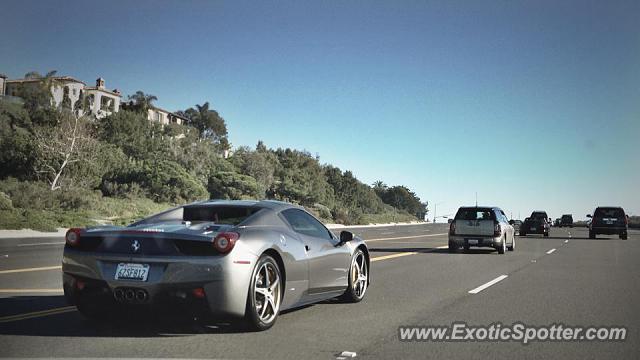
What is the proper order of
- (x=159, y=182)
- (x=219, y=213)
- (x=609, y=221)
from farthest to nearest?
(x=159, y=182), (x=609, y=221), (x=219, y=213)

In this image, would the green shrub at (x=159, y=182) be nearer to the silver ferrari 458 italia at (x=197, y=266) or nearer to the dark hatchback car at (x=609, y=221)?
the dark hatchback car at (x=609, y=221)

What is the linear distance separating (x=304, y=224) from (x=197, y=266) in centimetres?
242

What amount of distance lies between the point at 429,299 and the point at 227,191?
54272 millimetres

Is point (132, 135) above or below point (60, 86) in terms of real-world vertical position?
below

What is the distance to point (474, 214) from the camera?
71.2 ft

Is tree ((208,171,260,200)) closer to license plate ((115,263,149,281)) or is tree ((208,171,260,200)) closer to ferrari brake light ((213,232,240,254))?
license plate ((115,263,149,281))

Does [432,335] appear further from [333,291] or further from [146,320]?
[146,320]

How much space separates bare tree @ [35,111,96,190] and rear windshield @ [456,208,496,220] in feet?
113

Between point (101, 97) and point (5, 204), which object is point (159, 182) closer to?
point (5, 204)

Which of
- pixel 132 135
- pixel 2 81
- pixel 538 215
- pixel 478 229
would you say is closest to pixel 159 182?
pixel 132 135

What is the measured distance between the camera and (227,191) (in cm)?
6284

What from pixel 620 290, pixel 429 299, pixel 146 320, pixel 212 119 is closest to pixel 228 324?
pixel 146 320

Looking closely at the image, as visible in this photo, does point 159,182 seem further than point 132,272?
Yes

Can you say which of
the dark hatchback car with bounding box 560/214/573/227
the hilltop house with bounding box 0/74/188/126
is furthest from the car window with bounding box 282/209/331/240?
the hilltop house with bounding box 0/74/188/126
